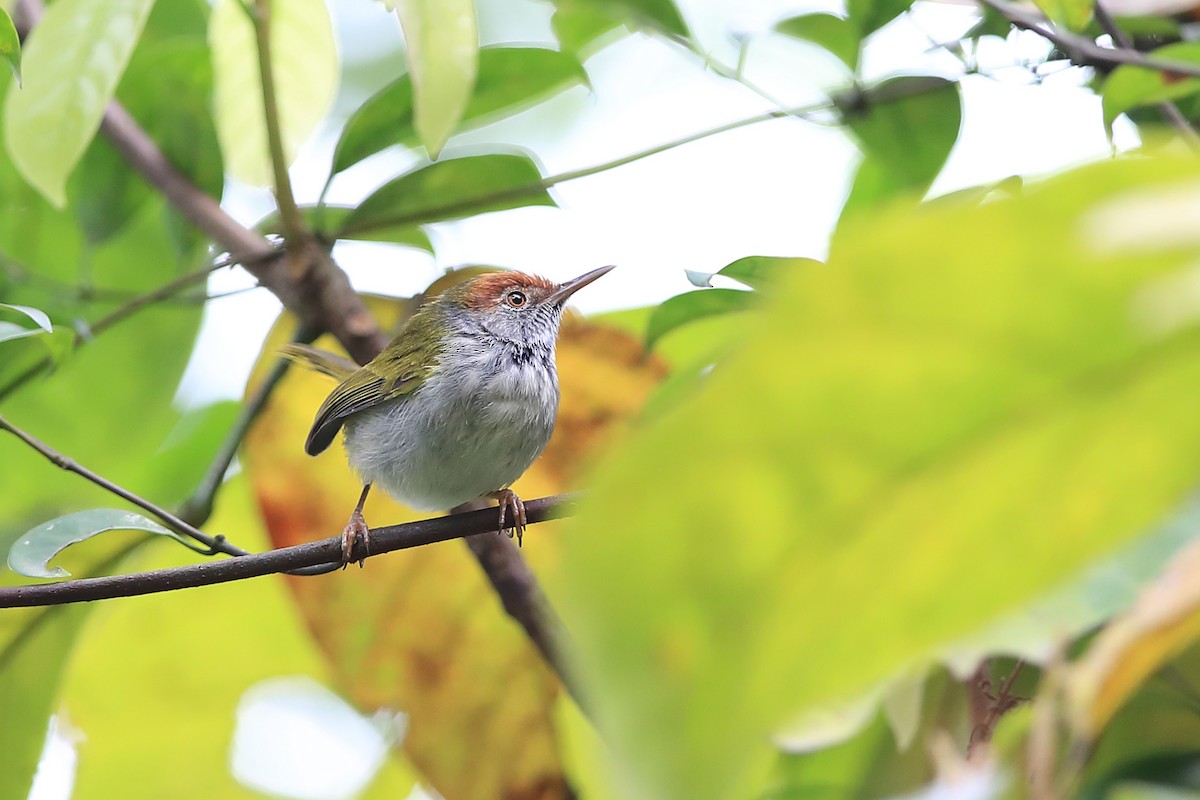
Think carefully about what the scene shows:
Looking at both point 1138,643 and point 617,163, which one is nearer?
point 1138,643

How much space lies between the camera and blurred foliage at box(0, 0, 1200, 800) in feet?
1.58

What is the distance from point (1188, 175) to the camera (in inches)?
19.7

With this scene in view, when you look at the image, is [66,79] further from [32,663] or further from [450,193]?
[32,663]

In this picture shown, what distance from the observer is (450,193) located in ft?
7.84

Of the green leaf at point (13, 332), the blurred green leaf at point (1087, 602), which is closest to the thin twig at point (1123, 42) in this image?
the blurred green leaf at point (1087, 602)

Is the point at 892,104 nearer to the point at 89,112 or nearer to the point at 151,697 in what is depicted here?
the point at 89,112

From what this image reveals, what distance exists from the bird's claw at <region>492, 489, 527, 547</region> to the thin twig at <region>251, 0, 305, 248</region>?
66 cm

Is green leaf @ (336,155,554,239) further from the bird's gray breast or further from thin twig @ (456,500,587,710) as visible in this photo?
thin twig @ (456,500,587,710)

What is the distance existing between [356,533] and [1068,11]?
150 cm

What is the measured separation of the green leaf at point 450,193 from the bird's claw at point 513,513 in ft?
1.98

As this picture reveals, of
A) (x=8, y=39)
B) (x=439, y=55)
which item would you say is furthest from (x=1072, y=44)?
(x=8, y=39)

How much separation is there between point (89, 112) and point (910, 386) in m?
1.44

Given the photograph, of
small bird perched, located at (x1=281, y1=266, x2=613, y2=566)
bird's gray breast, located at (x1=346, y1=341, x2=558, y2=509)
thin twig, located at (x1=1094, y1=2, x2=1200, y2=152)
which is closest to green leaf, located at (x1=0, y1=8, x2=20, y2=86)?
small bird perched, located at (x1=281, y1=266, x2=613, y2=566)

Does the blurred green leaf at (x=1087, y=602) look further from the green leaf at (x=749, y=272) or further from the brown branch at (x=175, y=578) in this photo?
the green leaf at (x=749, y=272)
